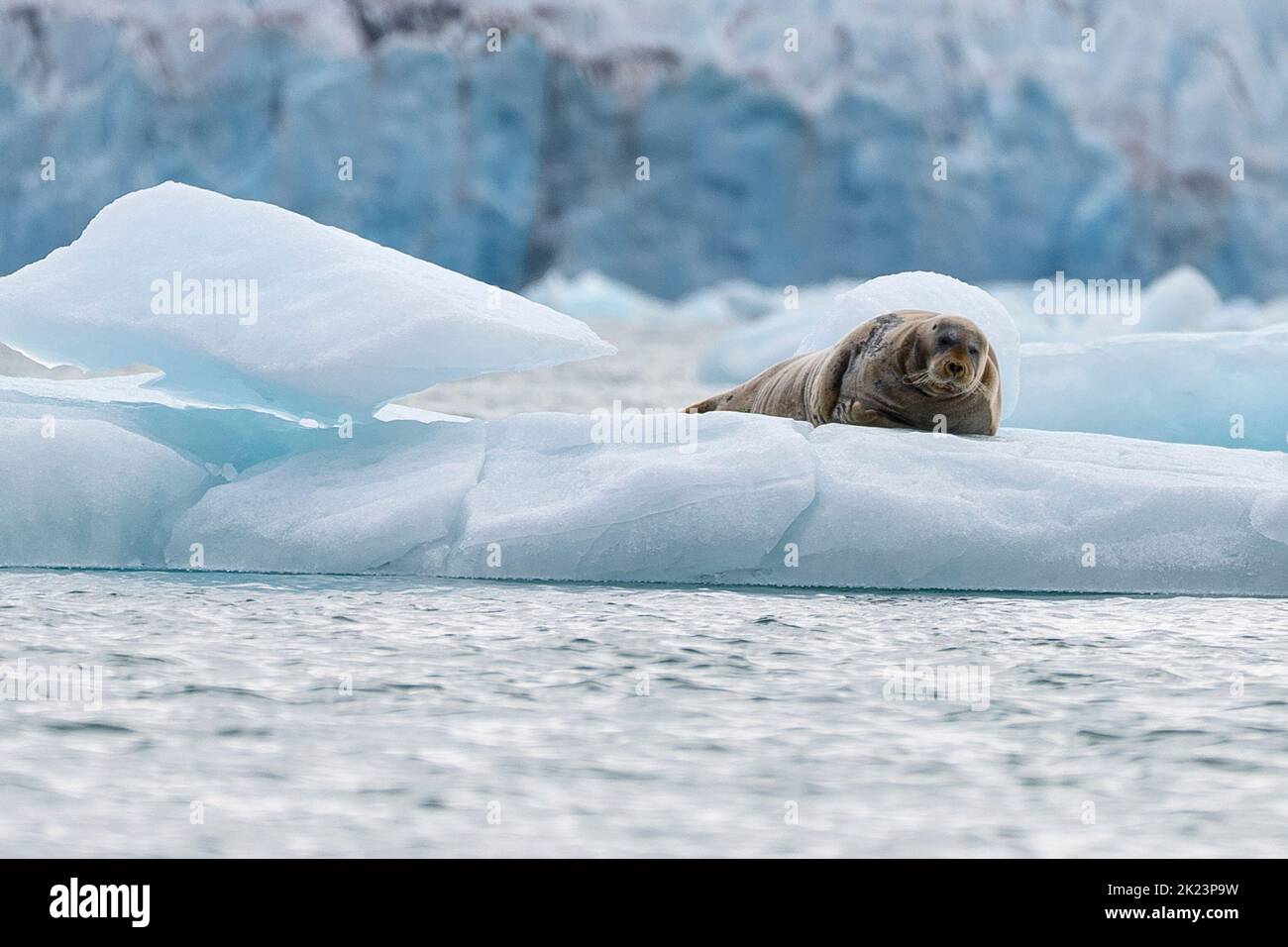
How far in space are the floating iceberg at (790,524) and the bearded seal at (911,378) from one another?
53cm

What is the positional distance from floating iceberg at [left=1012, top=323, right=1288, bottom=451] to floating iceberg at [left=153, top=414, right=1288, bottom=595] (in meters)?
3.04

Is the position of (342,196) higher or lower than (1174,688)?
higher

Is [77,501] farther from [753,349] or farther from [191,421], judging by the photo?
[753,349]

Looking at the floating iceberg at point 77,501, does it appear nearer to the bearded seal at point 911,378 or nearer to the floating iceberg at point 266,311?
the floating iceberg at point 266,311

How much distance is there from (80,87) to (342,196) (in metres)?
3.18

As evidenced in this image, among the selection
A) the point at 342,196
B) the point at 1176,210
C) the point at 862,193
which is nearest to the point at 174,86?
the point at 342,196

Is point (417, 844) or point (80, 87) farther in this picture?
point (80, 87)

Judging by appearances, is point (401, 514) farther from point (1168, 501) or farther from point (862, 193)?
point (862, 193)

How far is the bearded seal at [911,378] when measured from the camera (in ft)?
18.2

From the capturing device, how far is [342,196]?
59.3 ft

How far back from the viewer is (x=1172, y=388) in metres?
8.17

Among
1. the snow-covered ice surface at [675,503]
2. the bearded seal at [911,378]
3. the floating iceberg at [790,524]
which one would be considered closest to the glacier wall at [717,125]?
the bearded seal at [911,378]

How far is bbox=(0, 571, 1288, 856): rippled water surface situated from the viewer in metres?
2.40
